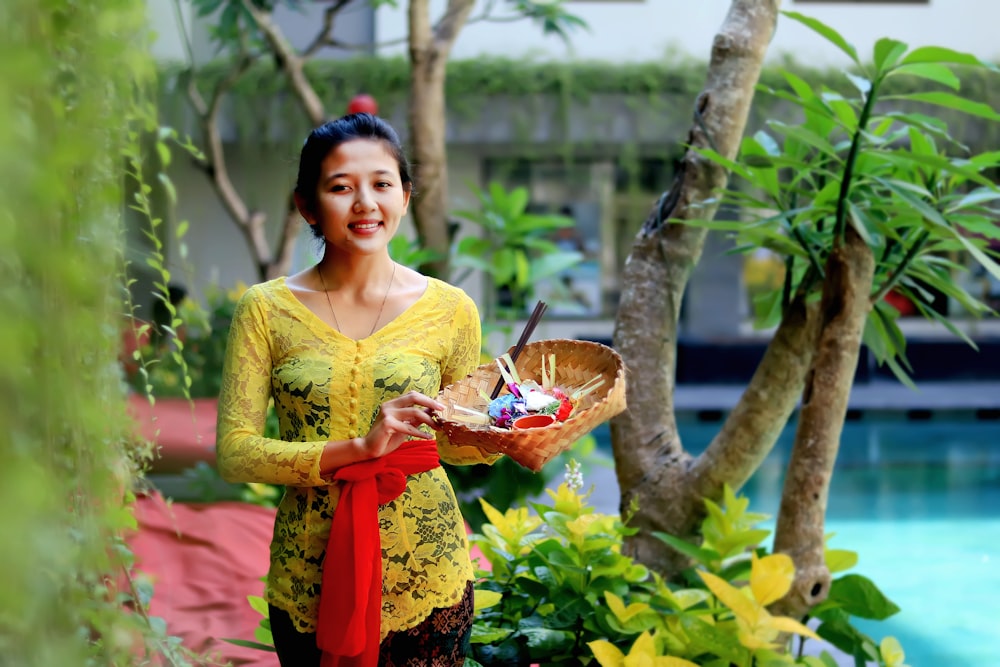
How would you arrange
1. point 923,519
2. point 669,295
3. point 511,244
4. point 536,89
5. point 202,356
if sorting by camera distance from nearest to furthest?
point 669,295, point 511,244, point 202,356, point 923,519, point 536,89

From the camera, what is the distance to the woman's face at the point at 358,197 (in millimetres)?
1333

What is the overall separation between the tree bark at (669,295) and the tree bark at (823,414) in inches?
7.4

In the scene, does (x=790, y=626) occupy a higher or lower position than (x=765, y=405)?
lower

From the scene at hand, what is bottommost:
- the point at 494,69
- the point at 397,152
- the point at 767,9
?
the point at 397,152

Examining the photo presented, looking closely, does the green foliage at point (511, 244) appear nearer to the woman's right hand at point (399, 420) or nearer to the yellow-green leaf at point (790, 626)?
the yellow-green leaf at point (790, 626)

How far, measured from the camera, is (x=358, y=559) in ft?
4.18

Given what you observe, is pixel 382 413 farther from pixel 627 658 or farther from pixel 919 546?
pixel 919 546

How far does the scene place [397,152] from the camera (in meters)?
1.41

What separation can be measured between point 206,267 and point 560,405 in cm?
825

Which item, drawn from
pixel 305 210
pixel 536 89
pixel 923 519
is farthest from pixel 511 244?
pixel 536 89

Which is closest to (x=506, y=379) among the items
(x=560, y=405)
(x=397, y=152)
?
(x=560, y=405)

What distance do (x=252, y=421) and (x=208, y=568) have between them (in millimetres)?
1811

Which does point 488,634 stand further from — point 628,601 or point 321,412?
point 321,412

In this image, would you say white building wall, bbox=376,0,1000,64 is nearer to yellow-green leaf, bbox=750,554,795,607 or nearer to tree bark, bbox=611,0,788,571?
tree bark, bbox=611,0,788,571
